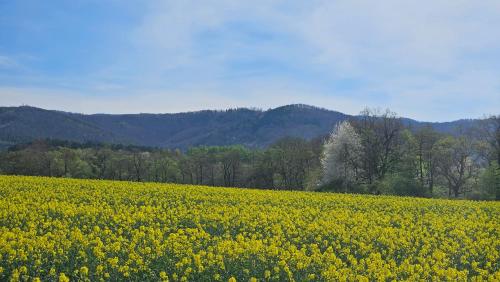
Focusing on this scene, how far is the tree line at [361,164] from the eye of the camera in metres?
58.8

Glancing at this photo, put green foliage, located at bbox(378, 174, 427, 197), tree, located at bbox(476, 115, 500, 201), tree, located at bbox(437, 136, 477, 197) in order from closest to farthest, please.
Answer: green foliage, located at bbox(378, 174, 427, 197) → tree, located at bbox(476, 115, 500, 201) → tree, located at bbox(437, 136, 477, 197)

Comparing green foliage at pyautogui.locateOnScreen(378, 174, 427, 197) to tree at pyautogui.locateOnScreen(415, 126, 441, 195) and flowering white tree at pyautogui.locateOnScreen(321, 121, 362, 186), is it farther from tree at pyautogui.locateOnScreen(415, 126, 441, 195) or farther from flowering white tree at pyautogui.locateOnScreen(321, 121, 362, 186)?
flowering white tree at pyautogui.locateOnScreen(321, 121, 362, 186)

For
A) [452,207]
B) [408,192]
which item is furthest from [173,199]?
[408,192]

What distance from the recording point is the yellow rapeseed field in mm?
10695

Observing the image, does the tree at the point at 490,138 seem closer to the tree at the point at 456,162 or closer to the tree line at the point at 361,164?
the tree line at the point at 361,164

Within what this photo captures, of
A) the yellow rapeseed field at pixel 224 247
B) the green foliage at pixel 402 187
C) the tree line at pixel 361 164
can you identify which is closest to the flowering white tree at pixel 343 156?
the tree line at pixel 361 164

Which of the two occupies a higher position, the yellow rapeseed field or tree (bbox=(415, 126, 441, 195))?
tree (bbox=(415, 126, 441, 195))

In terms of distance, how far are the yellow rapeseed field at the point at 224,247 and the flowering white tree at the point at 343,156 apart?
1760 inches

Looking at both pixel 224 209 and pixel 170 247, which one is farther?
pixel 224 209

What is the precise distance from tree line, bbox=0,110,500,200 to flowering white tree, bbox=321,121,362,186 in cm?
15

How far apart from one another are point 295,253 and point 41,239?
624cm

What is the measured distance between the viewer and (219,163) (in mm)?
100562

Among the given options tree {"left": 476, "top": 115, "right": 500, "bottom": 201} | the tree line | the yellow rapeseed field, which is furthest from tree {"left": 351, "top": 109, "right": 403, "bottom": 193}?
the yellow rapeseed field

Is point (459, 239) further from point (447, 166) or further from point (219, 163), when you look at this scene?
point (219, 163)
